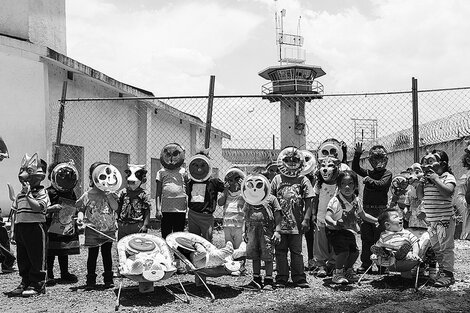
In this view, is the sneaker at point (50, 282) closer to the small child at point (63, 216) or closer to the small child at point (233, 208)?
the small child at point (63, 216)

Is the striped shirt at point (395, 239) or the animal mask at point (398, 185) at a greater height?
the animal mask at point (398, 185)

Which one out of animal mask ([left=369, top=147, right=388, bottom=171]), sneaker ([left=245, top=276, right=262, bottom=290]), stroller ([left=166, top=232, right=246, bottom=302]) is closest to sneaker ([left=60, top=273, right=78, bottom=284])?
stroller ([left=166, top=232, right=246, bottom=302])

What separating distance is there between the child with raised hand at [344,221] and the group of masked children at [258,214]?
0.01 metres

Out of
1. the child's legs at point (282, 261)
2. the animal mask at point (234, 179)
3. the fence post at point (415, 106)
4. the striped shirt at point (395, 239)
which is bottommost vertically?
the child's legs at point (282, 261)

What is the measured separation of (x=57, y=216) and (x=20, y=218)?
0.58 meters

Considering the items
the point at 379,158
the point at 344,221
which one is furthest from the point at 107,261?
the point at 379,158

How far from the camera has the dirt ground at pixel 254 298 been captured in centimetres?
499

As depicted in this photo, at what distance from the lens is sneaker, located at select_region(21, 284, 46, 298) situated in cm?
571

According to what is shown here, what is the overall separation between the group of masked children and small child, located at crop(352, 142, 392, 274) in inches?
0.5

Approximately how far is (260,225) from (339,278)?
3.83ft

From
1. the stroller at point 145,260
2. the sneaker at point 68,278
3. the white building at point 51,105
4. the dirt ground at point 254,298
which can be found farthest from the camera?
the white building at point 51,105

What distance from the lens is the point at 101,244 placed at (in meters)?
6.06

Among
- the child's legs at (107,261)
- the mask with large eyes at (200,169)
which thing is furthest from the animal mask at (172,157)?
the child's legs at (107,261)

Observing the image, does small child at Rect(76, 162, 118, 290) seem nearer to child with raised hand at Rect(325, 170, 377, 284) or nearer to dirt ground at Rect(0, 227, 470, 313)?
dirt ground at Rect(0, 227, 470, 313)
